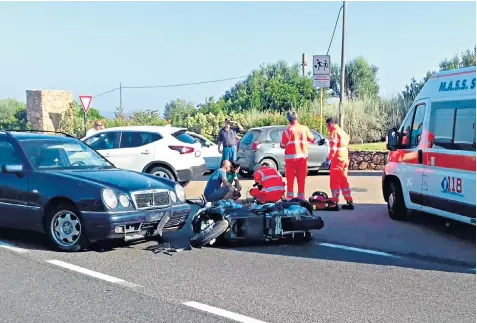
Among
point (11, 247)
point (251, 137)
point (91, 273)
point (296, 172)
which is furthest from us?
point (251, 137)

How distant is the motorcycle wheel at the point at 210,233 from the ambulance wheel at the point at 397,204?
338 centimetres

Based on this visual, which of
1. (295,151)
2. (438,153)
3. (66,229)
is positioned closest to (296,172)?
(295,151)

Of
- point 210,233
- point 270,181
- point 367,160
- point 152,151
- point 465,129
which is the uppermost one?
point 465,129

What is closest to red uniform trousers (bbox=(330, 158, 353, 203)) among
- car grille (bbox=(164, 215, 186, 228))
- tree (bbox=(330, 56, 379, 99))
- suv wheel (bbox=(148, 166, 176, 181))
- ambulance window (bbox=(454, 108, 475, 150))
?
ambulance window (bbox=(454, 108, 475, 150))

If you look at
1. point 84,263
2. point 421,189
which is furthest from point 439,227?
point 84,263

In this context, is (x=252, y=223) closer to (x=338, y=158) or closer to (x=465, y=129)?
(x=465, y=129)

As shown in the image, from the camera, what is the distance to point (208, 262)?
23.4 feet

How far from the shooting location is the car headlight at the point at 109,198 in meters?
7.40

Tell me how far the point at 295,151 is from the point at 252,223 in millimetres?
3372

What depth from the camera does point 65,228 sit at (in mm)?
7703

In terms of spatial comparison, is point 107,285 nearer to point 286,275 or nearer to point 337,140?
point 286,275

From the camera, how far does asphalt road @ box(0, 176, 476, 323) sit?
17.0 feet

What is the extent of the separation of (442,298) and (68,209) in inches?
184

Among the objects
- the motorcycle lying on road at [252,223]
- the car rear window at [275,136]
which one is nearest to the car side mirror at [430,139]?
the motorcycle lying on road at [252,223]
